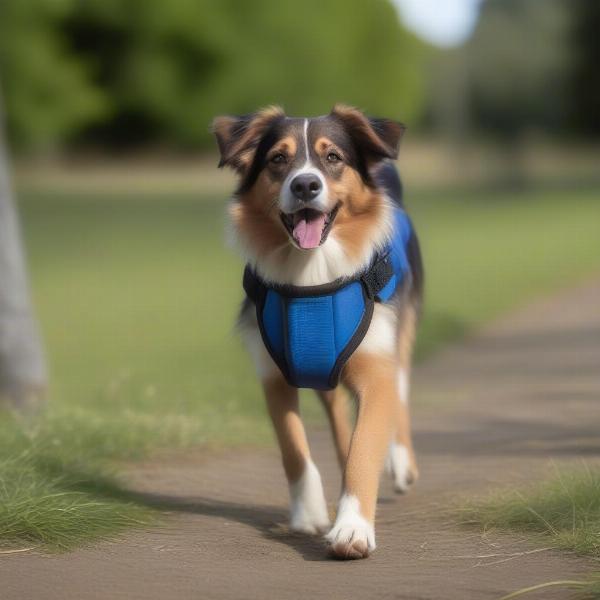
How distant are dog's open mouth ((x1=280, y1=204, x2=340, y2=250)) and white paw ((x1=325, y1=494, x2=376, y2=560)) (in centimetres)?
111

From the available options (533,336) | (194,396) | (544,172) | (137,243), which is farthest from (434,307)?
(544,172)

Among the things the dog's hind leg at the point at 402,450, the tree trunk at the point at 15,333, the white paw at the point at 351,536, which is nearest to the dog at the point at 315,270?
the white paw at the point at 351,536

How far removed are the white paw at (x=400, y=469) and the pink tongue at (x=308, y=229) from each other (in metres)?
1.48

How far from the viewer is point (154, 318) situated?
16922 millimetres

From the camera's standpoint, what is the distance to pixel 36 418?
780 centimetres

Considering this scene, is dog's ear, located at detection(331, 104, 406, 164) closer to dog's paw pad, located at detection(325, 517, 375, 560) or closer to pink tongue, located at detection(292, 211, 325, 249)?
pink tongue, located at detection(292, 211, 325, 249)

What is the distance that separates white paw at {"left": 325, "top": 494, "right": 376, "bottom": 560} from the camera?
508 cm

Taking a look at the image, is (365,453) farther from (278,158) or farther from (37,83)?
(37,83)

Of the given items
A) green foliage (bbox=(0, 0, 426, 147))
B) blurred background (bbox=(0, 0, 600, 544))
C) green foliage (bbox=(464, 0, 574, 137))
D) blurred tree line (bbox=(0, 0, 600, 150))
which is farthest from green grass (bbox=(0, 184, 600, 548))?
green foliage (bbox=(0, 0, 426, 147))

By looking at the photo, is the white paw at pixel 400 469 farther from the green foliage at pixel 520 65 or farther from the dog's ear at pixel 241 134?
the green foliage at pixel 520 65

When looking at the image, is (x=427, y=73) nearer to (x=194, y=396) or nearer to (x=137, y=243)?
(x=137, y=243)

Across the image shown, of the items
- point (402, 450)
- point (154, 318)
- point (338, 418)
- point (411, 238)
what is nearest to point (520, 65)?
point (154, 318)

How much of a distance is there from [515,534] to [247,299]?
1587mm

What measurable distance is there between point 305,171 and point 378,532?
1.57 metres
